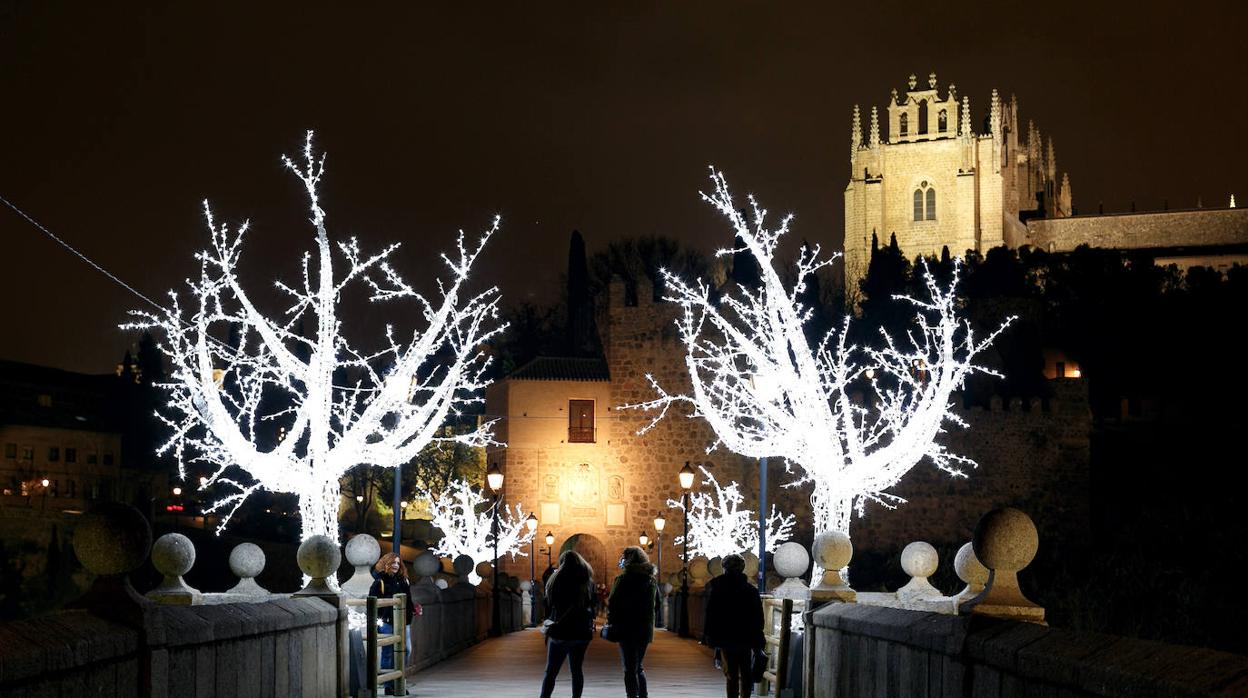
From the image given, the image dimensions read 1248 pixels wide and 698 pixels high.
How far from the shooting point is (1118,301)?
69250mm

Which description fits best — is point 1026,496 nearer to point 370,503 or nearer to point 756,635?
point 370,503

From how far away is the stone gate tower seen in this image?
103m

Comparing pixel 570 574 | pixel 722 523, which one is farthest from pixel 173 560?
pixel 722 523

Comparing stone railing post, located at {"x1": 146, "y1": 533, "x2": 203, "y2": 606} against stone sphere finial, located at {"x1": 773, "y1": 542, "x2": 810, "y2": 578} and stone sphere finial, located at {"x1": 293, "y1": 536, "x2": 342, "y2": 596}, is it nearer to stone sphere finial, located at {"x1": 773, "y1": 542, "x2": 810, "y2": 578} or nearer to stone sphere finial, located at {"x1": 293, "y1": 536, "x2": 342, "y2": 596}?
stone sphere finial, located at {"x1": 293, "y1": 536, "x2": 342, "y2": 596}

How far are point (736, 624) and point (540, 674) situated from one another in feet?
14.5

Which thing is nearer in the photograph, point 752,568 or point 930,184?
point 752,568

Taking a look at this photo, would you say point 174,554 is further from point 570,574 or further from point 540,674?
point 540,674

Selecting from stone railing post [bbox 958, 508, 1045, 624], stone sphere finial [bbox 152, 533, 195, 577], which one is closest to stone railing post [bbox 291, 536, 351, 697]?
stone sphere finial [bbox 152, 533, 195, 577]

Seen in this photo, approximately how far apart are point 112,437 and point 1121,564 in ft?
174

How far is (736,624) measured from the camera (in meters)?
11.6

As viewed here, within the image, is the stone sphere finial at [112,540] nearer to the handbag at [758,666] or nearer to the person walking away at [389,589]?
the handbag at [758,666]

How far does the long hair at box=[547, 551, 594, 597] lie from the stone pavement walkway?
2190mm

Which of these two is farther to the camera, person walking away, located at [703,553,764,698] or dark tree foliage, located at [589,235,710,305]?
dark tree foliage, located at [589,235,710,305]

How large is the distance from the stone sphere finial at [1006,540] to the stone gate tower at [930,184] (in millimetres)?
92455
